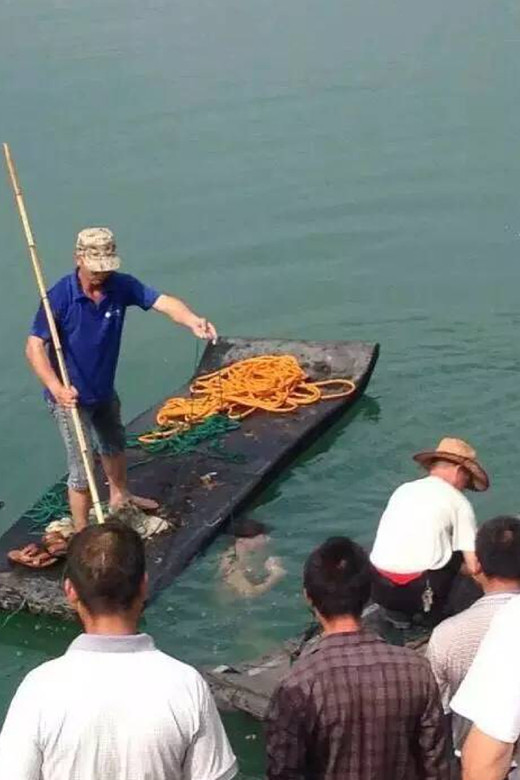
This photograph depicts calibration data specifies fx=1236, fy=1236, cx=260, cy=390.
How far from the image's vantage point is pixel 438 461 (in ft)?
23.2

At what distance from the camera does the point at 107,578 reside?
3793mm

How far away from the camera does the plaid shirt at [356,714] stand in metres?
4.29

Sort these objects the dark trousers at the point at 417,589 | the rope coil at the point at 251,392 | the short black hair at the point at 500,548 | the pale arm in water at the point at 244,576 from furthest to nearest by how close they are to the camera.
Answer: the rope coil at the point at 251,392, the pale arm in water at the point at 244,576, the dark trousers at the point at 417,589, the short black hair at the point at 500,548

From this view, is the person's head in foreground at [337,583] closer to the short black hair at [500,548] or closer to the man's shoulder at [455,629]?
the short black hair at [500,548]

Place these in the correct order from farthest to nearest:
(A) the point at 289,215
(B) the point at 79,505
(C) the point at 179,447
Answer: (A) the point at 289,215, (C) the point at 179,447, (B) the point at 79,505

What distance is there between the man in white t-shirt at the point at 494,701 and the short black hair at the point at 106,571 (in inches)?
42.2

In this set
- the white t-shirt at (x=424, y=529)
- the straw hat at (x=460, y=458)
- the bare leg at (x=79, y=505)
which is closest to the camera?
the white t-shirt at (x=424, y=529)

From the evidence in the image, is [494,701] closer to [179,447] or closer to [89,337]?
[89,337]

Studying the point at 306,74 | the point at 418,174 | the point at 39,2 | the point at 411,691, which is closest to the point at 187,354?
the point at 418,174

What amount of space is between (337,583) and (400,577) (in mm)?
2532

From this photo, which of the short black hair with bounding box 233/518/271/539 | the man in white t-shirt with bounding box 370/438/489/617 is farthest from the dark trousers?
the short black hair with bounding box 233/518/271/539

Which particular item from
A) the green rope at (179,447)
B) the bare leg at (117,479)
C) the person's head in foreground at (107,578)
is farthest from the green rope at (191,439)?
the person's head in foreground at (107,578)

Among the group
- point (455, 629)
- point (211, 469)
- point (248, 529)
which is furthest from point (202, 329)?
point (455, 629)

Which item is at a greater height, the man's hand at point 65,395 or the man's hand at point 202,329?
the man's hand at point 202,329
